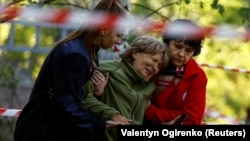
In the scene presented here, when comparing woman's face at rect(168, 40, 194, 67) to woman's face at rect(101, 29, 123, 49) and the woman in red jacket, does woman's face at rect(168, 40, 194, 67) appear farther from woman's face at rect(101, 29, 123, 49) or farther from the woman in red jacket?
woman's face at rect(101, 29, 123, 49)

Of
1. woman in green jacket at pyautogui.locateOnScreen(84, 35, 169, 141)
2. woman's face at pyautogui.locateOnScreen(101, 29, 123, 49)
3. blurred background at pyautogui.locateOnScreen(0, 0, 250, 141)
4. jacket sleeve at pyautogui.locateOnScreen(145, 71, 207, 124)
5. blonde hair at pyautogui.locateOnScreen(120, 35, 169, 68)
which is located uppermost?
woman's face at pyautogui.locateOnScreen(101, 29, 123, 49)

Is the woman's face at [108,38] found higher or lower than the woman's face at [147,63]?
higher

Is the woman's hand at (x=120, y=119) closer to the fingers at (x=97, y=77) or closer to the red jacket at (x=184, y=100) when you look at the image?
the fingers at (x=97, y=77)

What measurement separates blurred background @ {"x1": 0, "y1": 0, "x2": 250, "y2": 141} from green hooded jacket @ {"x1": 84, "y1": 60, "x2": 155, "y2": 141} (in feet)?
10.5

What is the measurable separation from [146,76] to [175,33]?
0.39 meters

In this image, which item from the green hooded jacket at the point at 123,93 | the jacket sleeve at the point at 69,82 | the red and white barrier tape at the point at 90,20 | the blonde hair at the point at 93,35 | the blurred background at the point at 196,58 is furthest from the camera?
the blurred background at the point at 196,58

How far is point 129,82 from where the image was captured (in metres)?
5.26

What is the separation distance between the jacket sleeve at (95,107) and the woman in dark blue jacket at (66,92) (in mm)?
64

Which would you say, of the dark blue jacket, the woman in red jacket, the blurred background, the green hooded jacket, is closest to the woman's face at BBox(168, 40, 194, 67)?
the woman in red jacket

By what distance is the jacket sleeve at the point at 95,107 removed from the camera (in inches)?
198

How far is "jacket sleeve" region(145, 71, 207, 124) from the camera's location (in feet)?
17.5

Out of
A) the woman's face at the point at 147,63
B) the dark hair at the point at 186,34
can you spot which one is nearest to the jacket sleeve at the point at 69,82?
the woman's face at the point at 147,63

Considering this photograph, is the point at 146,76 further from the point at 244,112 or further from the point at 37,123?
the point at 244,112

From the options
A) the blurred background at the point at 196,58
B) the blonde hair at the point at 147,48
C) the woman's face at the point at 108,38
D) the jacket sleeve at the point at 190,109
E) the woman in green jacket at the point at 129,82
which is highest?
the woman's face at the point at 108,38
